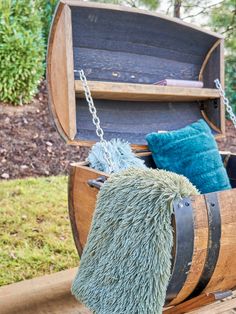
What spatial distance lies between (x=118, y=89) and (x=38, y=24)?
2.65m

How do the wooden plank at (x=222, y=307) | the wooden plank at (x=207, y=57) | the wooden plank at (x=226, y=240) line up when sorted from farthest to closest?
the wooden plank at (x=207, y=57)
the wooden plank at (x=222, y=307)
the wooden plank at (x=226, y=240)

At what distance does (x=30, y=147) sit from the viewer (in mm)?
3666

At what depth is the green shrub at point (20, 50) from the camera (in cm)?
372

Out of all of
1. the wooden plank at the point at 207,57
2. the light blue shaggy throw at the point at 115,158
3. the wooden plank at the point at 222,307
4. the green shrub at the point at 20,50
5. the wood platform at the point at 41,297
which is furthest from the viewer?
the green shrub at the point at 20,50

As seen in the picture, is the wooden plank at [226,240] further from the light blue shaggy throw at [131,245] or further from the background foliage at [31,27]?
the background foliage at [31,27]

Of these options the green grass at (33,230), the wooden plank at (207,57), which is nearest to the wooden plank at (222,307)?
the green grass at (33,230)

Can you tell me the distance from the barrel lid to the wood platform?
0.66 meters

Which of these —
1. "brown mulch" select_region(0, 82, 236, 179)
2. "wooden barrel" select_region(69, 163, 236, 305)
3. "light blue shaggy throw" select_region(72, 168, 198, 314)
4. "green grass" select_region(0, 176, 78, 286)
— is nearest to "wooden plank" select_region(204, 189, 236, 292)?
"wooden barrel" select_region(69, 163, 236, 305)

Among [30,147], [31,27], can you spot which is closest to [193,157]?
[30,147]

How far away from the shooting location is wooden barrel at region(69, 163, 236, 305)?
1033mm

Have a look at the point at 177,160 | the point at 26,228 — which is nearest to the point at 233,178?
the point at 177,160

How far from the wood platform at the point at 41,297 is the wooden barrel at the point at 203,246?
1.96 feet

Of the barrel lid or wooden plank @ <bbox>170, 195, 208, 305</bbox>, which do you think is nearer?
wooden plank @ <bbox>170, 195, 208, 305</bbox>

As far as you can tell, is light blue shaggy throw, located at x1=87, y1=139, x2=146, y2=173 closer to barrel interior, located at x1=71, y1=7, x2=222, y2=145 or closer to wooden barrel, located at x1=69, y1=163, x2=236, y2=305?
barrel interior, located at x1=71, y1=7, x2=222, y2=145
